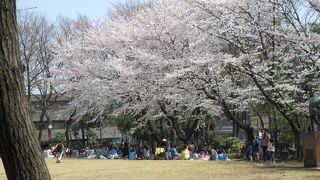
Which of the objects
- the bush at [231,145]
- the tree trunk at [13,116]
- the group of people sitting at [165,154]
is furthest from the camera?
the bush at [231,145]

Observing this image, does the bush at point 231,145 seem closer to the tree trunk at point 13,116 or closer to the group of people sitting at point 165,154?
the group of people sitting at point 165,154

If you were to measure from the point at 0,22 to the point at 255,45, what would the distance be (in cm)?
1774

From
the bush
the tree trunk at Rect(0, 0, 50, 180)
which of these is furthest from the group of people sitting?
the tree trunk at Rect(0, 0, 50, 180)

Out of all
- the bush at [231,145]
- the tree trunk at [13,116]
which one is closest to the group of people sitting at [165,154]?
the bush at [231,145]

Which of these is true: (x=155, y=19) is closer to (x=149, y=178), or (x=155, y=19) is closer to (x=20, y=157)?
(x=149, y=178)

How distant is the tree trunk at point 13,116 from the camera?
3.29 metres

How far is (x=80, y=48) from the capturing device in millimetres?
31938

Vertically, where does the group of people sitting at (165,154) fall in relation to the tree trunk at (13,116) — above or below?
below

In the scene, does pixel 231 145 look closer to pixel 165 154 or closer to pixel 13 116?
pixel 165 154

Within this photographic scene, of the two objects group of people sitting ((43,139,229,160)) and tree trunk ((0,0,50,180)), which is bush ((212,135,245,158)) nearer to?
group of people sitting ((43,139,229,160))

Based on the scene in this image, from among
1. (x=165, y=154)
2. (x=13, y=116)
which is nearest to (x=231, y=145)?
(x=165, y=154)

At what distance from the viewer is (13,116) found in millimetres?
3338

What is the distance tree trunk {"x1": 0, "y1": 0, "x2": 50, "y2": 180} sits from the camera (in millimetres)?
3291

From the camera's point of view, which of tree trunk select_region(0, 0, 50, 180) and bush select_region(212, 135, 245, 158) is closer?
tree trunk select_region(0, 0, 50, 180)
